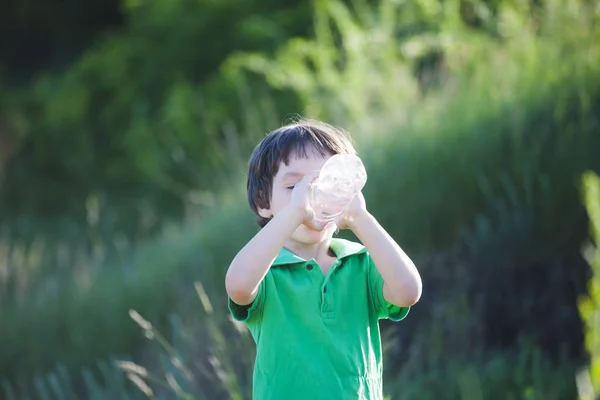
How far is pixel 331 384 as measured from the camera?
2.14m

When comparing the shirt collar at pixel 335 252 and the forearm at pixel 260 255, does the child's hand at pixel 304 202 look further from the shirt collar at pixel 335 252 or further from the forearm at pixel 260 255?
the shirt collar at pixel 335 252

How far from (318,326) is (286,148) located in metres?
0.43

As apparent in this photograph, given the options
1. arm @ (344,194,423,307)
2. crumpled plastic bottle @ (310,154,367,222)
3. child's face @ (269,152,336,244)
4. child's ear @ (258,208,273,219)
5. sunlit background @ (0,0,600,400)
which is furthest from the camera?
sunlit background @ (0,0,600,400)

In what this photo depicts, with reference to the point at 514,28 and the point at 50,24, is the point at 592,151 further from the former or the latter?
the point at 50,24

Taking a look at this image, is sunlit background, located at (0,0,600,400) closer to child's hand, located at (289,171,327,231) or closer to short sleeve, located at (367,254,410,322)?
short sleeve, located at (367,254,410,322)

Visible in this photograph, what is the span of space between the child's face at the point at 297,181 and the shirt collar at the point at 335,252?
0.15 feet

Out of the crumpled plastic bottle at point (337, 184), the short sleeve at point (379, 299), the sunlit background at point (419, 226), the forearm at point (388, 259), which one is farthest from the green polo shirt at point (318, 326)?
the sunlit background at point (419, 226)

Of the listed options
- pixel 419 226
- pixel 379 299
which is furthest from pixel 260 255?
pixel 419 226

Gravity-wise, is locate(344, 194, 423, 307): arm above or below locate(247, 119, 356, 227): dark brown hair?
below

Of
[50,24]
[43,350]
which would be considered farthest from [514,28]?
[50,24]

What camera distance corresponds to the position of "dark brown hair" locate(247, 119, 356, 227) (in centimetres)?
224

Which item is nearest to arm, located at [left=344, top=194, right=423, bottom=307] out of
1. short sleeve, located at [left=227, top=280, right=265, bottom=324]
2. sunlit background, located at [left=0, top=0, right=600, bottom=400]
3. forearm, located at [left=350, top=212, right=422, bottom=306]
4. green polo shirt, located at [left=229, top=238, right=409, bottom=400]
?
forearm, located at [left=350, top=212, right=422, bottom=306]

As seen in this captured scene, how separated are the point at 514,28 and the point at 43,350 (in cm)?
331

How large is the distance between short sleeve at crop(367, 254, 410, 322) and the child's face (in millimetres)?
142
